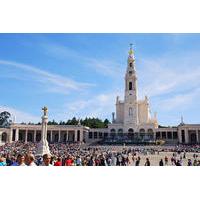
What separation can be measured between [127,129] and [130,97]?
7.90 meters

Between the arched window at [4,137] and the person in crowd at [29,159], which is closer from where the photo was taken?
the person in crowd at [29,159]

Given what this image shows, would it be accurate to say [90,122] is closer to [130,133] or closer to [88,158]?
[130,133]

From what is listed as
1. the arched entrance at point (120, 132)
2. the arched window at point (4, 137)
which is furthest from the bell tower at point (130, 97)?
the arched window at point (4, 137)

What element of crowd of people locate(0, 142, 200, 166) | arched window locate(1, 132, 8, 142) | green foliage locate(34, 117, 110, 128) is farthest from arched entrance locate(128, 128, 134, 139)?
crowd of people locate(0, 142, 200, 166)

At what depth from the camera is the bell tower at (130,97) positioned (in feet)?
223

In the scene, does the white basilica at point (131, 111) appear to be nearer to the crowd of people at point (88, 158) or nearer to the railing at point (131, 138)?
the railing at point (131, 138)

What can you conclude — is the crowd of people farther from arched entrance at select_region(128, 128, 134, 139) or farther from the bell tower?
the bell tower

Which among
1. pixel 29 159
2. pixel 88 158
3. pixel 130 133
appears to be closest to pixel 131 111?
pixel 130 133
